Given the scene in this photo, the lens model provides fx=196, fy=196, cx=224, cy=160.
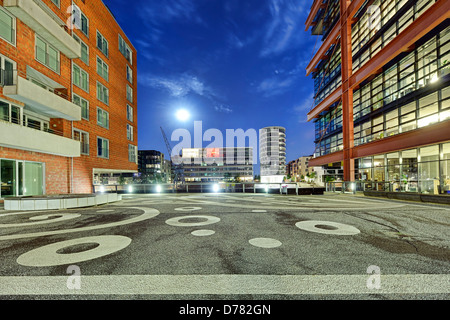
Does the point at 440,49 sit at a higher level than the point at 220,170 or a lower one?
higher

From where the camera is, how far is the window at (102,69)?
73.6 ft

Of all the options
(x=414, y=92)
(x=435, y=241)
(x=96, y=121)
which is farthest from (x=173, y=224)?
(x=414, y=92)

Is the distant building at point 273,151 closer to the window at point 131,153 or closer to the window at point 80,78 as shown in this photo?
the window at point 131,153

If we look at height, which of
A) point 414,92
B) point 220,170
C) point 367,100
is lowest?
point 220,170

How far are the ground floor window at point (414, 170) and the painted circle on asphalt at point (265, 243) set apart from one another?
708 inches

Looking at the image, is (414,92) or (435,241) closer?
(435,241)

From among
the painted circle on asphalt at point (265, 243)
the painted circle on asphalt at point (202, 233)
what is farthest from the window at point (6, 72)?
the painted circle on asphalt at point (265, 243)

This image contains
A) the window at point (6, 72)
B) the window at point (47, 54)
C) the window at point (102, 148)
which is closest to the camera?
the window at point (6, 72)

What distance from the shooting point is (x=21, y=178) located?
1405 cm

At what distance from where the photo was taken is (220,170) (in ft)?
500

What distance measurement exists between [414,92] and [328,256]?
2296cm

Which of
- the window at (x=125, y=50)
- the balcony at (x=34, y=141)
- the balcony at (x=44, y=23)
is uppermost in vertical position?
the window at (x=125, y=50)

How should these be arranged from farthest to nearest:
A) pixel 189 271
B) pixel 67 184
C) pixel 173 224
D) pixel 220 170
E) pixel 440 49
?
pixel 220 170 → pixel 67 184 → pixel 440 49 → pixel 173 224 → pixel 189 271
